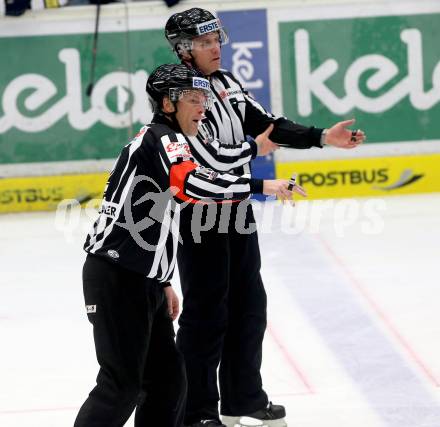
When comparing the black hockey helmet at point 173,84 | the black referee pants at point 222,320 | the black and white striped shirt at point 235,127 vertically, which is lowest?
the black referee pants at point 222,320

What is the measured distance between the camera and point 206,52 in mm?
4637

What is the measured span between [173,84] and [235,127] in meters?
0.71

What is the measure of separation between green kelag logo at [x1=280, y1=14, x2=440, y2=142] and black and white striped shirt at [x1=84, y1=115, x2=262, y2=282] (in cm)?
568

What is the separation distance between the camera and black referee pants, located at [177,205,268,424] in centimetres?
455

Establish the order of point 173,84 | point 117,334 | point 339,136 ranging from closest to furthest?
point 117,334 < point 173,84 < point 339,136

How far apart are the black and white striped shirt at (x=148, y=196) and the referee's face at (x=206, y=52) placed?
Answer: 29.8 inches

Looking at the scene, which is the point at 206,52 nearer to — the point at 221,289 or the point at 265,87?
the point at 221,289

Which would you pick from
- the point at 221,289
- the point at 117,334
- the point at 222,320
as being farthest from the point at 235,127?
the point at 117,334

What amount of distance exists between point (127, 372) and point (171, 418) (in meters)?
0.29

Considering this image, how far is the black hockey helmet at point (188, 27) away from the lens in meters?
4.63

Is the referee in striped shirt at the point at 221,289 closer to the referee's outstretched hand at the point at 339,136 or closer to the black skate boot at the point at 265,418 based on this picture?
the black skate boot at the point at 265,418

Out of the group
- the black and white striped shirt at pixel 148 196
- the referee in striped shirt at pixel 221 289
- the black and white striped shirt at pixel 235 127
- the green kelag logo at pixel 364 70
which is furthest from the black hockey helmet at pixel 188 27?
→ the green kelag logo at pixel 364 70

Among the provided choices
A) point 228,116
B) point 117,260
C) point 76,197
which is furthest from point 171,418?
point 76,197

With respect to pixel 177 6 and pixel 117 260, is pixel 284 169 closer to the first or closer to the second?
pixel 177 6
